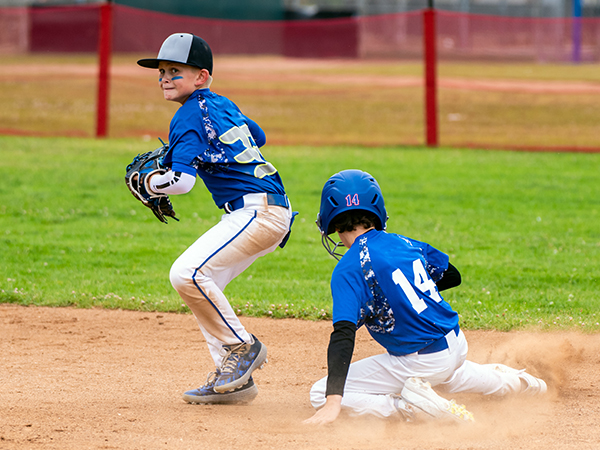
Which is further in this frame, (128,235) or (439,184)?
(439,184)

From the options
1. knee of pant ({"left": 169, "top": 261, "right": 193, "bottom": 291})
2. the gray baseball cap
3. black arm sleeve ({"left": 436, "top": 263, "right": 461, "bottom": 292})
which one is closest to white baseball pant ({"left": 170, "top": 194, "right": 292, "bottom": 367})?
knee of pant ({"left": 169, "top": 261, "right": 193, "bottom": 291})

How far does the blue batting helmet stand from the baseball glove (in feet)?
2.99

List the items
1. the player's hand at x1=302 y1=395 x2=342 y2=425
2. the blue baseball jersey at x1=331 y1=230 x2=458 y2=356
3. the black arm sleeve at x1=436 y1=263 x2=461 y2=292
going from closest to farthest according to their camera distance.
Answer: the player's hand at x1=302 y1=395 x2=342 y2=425, the blue baseball jersey at x1=331 y1=230 x2=458 y2=356, the black arm sleeve at x1=436 y1=263 x2=461 y2=292

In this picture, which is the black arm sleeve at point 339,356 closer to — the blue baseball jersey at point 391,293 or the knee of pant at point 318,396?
the blue baseball jersey at point 391,293

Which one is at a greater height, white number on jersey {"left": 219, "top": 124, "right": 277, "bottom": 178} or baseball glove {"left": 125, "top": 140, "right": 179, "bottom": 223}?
white number on jersey {"left": 219, "top": 124, "right": 277, "bottom": 178}

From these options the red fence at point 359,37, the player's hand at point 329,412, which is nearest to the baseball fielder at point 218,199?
the player's hand at point 329,412

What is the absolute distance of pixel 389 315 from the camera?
12.5ft

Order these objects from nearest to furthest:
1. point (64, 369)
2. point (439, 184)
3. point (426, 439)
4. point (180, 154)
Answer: point (426, 439) < point (180, 154) < point (64, 369) < point (439, 184)

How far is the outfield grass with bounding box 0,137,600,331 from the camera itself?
21.6 ft

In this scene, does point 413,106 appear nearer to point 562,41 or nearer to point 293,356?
point 562,41

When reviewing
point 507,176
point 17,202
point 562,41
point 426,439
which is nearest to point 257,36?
point 562,41

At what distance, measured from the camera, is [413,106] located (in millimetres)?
21125

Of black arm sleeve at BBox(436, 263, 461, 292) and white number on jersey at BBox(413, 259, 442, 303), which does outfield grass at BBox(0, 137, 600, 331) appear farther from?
white number on jersey at BBox(413, 259, 442, 303)

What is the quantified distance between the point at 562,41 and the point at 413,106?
4.20 meters
